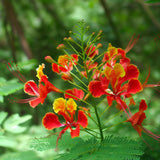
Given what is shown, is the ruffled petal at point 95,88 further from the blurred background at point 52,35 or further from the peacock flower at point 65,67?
the blurred background at point 52,35

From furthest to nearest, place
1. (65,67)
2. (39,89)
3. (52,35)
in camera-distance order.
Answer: (52,35)
(65,67)
(39,89)

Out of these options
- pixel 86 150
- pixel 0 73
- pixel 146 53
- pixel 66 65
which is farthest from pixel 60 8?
pixel 86 150

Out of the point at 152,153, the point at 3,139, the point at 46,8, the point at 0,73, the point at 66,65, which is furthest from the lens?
the point at 46,8

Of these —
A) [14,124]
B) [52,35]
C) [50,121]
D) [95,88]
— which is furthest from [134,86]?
[52,35]

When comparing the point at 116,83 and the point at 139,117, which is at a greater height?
the point at 116,83

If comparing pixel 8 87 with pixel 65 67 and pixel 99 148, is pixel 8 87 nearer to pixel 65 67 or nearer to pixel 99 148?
pixel 65 67

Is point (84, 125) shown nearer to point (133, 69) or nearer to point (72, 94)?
point (72, 94)

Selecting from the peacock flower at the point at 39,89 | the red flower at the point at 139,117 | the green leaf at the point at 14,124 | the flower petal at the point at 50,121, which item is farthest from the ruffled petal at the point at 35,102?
the red flower at the point at 139,117

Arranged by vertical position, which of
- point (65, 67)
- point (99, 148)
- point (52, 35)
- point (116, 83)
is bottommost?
point (99, 148)
